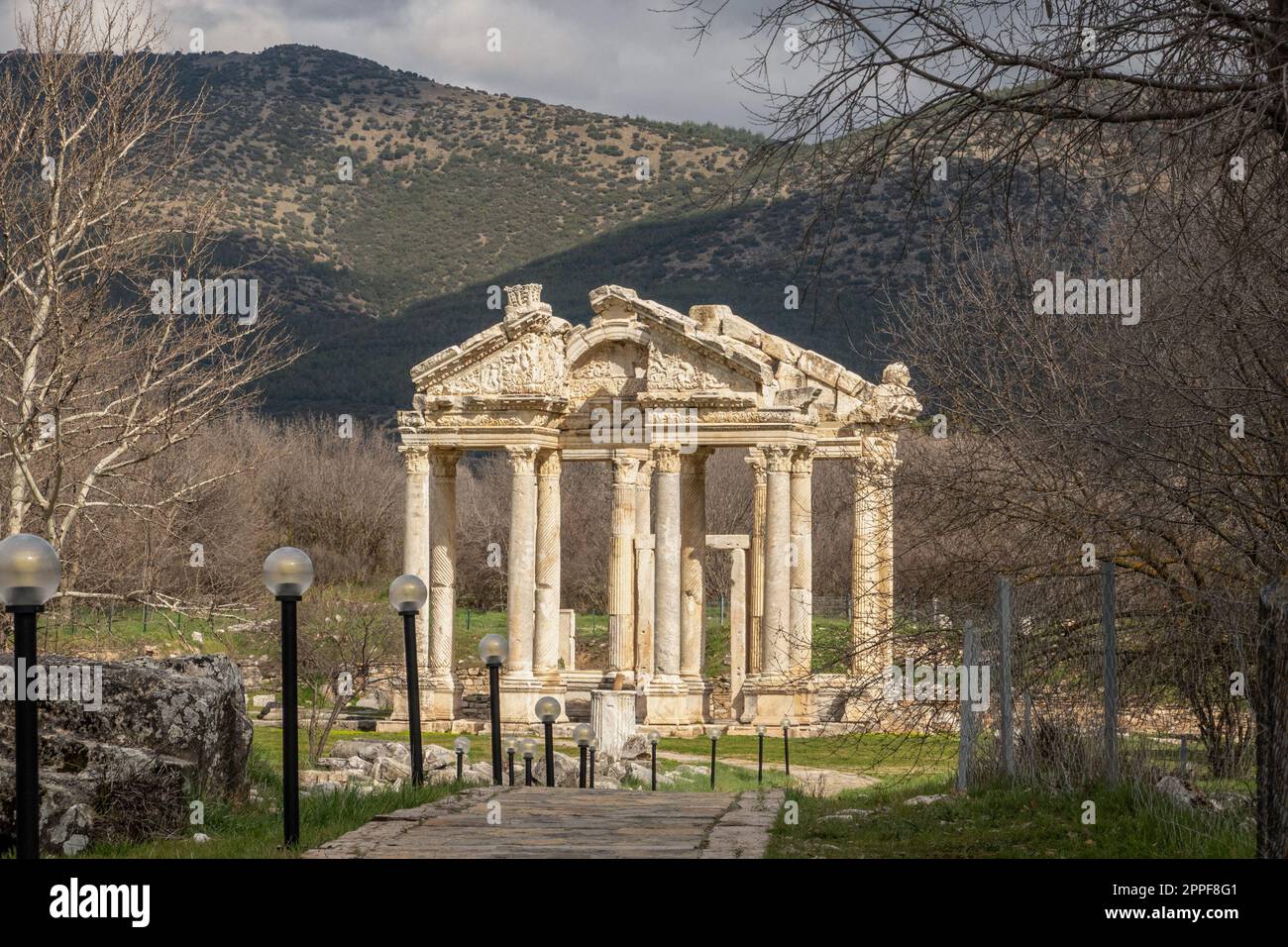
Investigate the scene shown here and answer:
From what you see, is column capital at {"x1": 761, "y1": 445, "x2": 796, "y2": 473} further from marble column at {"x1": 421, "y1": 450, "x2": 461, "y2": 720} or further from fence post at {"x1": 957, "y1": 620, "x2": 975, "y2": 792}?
fence post at {"x1": 957, "y1": 620, "x2": 975, "y2": 792}

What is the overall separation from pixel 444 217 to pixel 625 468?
75492 mm

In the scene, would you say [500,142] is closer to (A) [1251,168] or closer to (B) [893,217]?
(B) [893,217]

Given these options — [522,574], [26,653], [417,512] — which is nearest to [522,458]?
[522,574]

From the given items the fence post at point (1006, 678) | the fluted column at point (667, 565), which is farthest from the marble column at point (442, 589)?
the fence post at point (1006, 678)

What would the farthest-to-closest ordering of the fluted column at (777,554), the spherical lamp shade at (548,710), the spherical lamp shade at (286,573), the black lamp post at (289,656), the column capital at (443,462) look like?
the column capital at (443,462) < the fluted column at (777,554) < the spherical lamp shade at (548,710) < the spherical lamp shade at (286,573) < the black lamp post at (289,656)

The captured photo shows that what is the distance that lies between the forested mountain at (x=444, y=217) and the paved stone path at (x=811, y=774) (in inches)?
1550

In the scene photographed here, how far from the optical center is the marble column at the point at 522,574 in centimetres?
3394

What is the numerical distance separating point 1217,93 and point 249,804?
7373 millimetres

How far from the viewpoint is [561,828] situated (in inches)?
393

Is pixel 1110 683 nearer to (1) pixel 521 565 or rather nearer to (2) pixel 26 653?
(2) pixel 26 653

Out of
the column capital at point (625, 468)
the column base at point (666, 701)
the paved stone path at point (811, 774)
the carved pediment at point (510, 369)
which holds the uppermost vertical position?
the carved pediment at point (510, 369)

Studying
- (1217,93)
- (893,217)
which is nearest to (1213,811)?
(1217,93)

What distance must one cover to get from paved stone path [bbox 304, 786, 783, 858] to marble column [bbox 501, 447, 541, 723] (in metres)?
21.3

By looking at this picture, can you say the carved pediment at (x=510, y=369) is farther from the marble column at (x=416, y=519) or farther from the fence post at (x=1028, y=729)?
the fence post at (x=1028, y=729)
